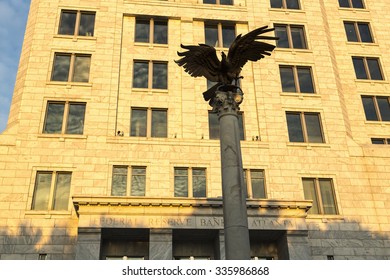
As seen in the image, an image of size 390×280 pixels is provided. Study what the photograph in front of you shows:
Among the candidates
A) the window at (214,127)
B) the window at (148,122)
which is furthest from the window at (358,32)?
the window at (148,122)

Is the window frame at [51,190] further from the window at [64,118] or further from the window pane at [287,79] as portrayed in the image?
the window pane at [287,79]

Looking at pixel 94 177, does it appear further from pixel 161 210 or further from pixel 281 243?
pixel 281 243

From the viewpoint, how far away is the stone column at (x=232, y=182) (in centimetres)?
1452

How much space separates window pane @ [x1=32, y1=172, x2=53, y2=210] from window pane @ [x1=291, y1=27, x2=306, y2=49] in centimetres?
2086

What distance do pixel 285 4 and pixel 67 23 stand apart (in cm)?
1745

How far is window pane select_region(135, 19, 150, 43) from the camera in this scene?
3228 centimetres

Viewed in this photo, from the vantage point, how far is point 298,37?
3425 cm

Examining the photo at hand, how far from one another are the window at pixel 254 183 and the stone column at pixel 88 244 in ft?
31.7

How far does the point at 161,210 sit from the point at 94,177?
5.13 m

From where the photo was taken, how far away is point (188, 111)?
29.5 meters

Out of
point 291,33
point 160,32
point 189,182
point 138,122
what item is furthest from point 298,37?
point 189,182

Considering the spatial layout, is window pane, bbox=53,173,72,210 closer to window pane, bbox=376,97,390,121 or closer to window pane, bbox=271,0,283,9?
window pane, bbox=271,0,283,9

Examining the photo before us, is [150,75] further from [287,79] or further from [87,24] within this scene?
[287,79]

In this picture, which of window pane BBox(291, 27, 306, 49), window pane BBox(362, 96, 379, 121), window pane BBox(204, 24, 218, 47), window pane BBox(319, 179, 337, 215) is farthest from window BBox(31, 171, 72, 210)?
window pane BBox(362, 96, 379, 121)
